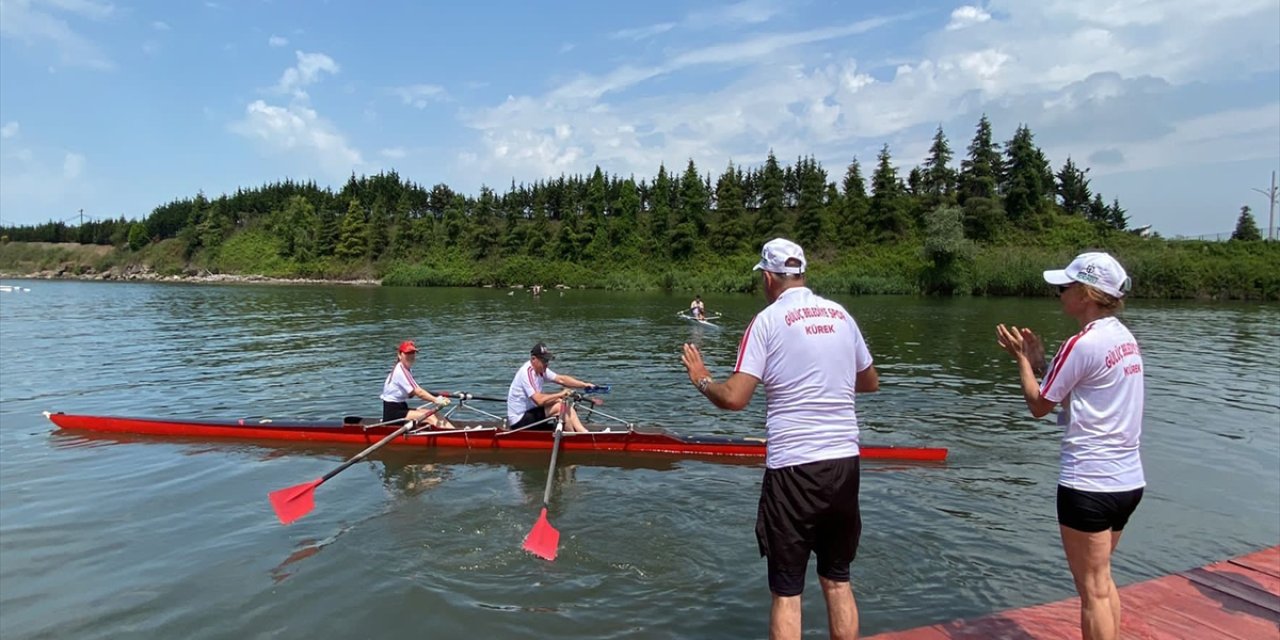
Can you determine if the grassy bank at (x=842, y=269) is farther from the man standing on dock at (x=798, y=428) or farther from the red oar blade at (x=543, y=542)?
the man standing on dock at (x=798, y=428)

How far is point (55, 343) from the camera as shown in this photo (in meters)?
28.5

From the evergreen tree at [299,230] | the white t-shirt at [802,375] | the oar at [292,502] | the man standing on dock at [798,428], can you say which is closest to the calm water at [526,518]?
the oar at [292,502]

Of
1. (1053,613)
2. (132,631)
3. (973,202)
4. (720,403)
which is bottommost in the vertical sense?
(132,631)

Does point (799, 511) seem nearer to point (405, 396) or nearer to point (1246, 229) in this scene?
point (405, 396)

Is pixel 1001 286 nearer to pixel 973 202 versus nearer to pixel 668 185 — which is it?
pixel 973 202

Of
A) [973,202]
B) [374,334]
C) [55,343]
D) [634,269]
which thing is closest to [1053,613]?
[374,334]

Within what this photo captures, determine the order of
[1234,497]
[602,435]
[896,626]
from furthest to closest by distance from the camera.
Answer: [602,435] → [1234,497] → [896,626]

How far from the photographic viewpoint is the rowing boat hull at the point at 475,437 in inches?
469

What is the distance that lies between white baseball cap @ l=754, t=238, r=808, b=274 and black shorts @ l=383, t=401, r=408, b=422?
10.2 metres

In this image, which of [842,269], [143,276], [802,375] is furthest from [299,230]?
[802,375]

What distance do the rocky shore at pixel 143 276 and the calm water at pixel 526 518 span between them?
308ft

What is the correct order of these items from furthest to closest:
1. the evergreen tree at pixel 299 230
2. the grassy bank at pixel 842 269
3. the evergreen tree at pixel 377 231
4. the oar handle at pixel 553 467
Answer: the evergreen tree at pixel 299 230
the evergreen tree at pixel 377 231
the grassy bank at pixel 842 269
the oar handle at pixel 553 467

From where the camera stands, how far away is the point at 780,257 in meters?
4.03

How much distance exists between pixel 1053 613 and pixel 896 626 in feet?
5.59
